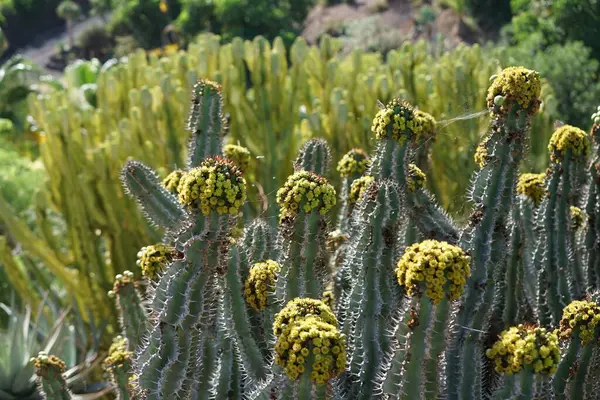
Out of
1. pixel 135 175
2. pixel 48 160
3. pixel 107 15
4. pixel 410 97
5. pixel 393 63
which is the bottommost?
pixel 135 175

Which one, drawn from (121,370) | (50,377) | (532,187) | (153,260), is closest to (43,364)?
(50,377)

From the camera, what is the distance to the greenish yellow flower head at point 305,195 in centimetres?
169

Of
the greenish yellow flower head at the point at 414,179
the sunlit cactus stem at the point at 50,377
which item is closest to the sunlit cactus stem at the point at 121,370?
the sunlit cactus stem at the point at 50,377

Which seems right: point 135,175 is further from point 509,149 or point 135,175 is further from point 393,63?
point 393,63

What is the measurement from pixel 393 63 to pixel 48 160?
2.73m

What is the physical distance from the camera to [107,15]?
3562 centimetres

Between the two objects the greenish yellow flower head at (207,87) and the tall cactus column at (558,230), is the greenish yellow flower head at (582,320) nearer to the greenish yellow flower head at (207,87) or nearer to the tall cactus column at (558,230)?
the tall cactus column at (558,230)

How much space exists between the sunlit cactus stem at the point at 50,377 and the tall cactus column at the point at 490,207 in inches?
45.9

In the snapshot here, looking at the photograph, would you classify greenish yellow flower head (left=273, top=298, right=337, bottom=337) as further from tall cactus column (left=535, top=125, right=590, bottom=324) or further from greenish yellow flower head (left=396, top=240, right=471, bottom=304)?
tall cactus column (left=535, top=125, right=590, bottom=324)

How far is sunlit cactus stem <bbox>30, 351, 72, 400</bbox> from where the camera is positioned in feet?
6.91

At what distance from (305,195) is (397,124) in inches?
14.1

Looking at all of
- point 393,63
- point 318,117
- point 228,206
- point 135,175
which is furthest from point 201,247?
point 393,63

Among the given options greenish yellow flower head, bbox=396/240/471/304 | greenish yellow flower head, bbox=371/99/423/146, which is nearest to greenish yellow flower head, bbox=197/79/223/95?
greenish yellow flower head, bbox=371/99/423/146

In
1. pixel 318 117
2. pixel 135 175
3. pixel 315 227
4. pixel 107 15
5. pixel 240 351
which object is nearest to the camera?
pixel 315 227
